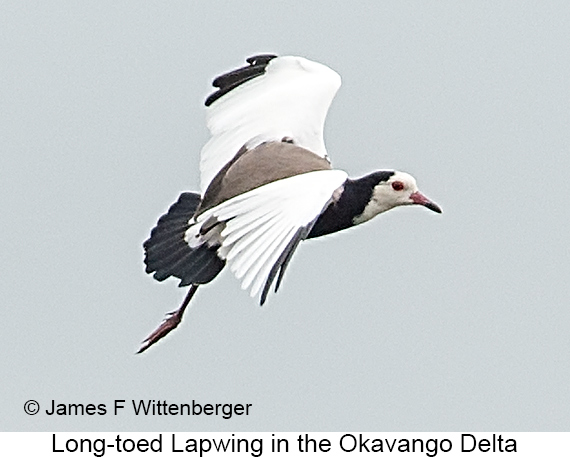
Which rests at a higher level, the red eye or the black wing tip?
the black wing tip

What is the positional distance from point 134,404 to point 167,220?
1095mm

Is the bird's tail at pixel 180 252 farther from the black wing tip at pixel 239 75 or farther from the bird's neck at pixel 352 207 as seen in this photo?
the black wing tip at pixel 239 75

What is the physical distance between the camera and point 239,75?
9.52 m

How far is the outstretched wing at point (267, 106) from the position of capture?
9.20 metres

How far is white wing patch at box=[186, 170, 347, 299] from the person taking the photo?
7.63m

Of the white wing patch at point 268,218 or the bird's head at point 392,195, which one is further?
the bird's head at point 392,195

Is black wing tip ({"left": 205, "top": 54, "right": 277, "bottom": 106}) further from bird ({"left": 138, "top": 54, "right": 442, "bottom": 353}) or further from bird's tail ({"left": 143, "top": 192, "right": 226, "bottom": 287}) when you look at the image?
bird's tail ({"left": 143, "top": 192, "right": 226, "bottom": 287})

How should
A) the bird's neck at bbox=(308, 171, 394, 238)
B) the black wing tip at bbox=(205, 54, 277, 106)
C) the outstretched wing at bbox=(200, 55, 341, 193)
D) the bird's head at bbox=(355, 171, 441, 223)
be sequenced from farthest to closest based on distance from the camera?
the black wing tip at bbox=(205, 54, 277, 106) → the outstretched wing at bbox=(200, 55, 341, 193) → the bird's head at bbox=(355, 171, 441, 223) → the bird's neck at bbox=(308, 171, 394, 238)

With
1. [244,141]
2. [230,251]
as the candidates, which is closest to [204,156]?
[244,141]

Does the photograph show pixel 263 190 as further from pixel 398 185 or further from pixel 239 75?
pixel 239 75

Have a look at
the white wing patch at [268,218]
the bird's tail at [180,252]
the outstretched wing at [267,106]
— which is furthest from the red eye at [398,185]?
the bird's tail at [180,252]

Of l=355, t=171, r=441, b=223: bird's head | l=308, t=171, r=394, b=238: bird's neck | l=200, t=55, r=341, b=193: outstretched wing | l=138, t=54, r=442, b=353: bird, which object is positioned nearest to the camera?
l=138, t=54, r=442, b=353: bird

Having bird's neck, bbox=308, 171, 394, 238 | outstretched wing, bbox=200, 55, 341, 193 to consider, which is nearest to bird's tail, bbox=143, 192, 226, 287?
outstretched wing, bbox=200, 55, 341, 193
